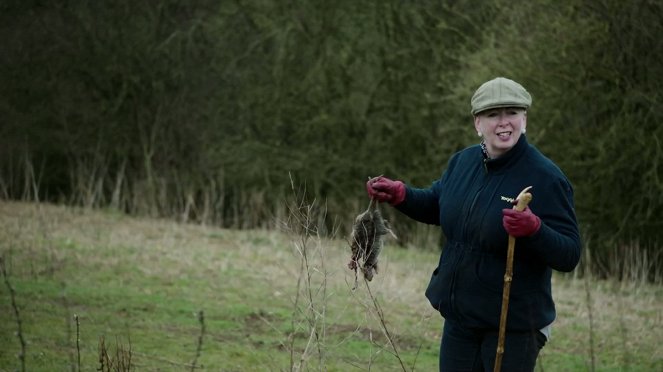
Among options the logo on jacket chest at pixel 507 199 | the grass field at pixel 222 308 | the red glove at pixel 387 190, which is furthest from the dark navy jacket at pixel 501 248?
the grass field at pixel 222 308

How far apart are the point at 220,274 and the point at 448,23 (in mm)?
6982

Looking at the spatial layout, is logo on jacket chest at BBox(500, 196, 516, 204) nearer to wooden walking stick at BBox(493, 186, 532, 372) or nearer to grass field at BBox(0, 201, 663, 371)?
wooden walking stick at BBox(493, 186, 532, 372)

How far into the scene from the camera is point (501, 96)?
140 inches

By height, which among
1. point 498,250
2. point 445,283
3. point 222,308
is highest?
point 498,250

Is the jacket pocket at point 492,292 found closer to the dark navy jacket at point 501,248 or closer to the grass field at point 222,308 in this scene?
the dark navy jacket at point 501,248

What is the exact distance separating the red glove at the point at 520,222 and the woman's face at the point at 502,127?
0.33 m

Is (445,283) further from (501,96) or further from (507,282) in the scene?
(501,96)

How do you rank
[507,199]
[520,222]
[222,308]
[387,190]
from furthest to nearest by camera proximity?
[222,308] → [387,190] → [507,199] → [520,222]

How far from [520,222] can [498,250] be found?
29 centimetres

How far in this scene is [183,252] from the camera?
11328 mm

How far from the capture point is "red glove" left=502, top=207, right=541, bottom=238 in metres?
3.28

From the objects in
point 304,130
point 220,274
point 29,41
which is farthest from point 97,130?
point 220,274

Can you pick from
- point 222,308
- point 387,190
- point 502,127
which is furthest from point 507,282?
point 222,308

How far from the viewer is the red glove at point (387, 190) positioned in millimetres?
3967
